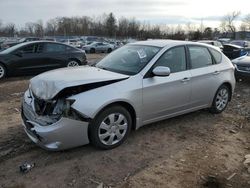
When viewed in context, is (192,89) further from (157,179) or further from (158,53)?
(157,179)

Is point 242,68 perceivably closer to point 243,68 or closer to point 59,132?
point 243,68

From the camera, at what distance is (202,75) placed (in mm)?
6141

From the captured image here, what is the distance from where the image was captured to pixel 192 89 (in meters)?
5.94

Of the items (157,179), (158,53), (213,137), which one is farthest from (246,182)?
(158,53)

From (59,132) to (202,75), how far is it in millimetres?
3127

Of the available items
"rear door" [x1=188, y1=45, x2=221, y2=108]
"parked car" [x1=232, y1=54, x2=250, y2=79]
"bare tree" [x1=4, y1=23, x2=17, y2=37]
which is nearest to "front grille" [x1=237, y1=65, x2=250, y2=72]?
"parked car" [x1=232, y1=54, x2=250, y2=79]

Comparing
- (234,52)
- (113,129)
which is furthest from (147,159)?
(234,52)

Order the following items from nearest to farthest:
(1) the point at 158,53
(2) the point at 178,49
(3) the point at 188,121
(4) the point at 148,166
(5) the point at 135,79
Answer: (4) the point at 148,166, (5) the point at 135,79, (1) the point at 158,53, (2) the point at 178,49, (3) the point at 188,121

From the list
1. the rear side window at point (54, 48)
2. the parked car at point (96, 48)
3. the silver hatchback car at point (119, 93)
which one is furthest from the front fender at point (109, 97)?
the parked car at point (96, 48)

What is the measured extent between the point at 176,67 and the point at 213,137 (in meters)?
1.40

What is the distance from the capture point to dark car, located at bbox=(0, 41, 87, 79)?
1112 centimetres

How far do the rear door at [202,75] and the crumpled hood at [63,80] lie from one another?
1.67 meters

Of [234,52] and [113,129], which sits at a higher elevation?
[234,52]

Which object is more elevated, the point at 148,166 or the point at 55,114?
the point at 55,114
